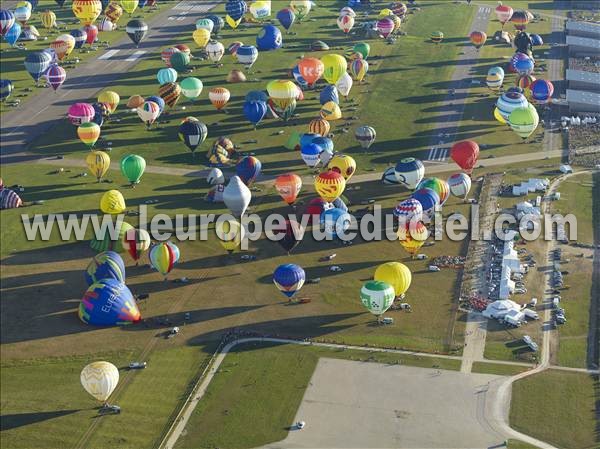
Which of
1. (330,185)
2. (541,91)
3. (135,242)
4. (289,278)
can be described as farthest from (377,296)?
(541,91)

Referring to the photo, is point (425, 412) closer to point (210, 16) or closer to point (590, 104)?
point (590, 104)

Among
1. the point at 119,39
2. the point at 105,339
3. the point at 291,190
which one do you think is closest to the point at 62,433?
the point at 105,339

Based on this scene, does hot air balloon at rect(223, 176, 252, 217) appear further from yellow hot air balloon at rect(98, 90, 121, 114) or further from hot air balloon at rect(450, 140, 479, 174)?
yellow hot air balloon at rect(98, 90, 121, 114)

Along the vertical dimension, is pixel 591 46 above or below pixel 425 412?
below

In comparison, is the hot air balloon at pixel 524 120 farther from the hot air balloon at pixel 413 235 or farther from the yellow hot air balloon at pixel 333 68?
the hot air balloon at pixel 413 235

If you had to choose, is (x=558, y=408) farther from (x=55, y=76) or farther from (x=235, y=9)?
(x=235, y=9)

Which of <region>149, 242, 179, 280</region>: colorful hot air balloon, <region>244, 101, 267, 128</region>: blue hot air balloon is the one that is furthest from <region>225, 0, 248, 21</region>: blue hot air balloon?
<region>149, 242, 179, 280</region>: colorful hot air balloon
